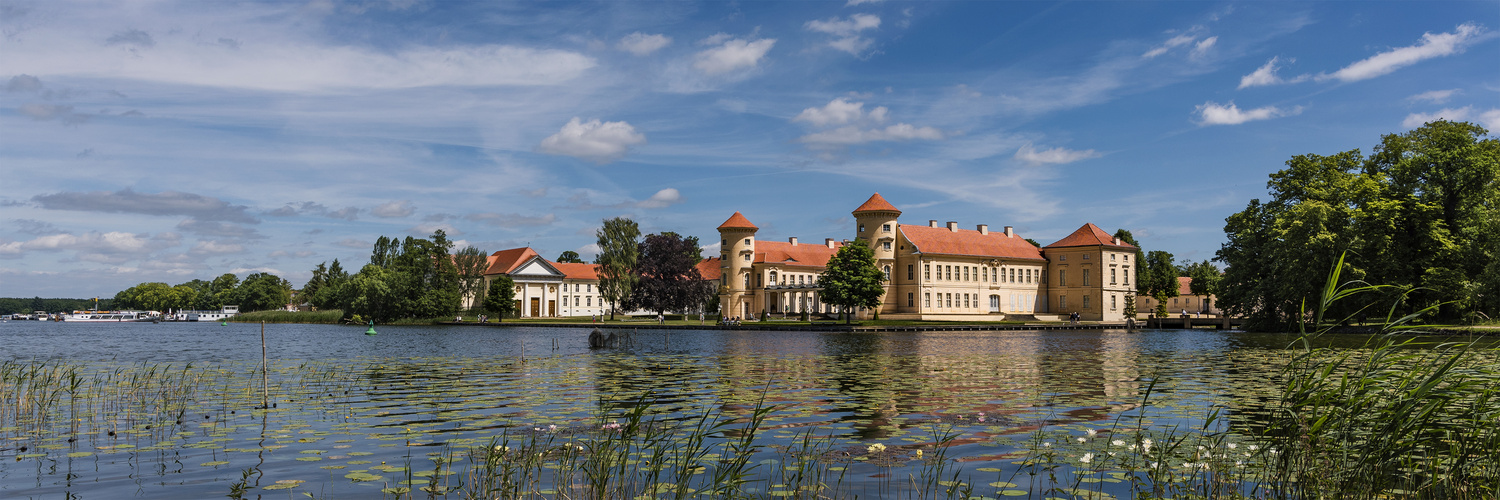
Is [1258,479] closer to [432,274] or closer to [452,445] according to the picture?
[452,445]

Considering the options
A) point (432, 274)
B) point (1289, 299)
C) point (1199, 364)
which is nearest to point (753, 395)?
point (1199, 364)

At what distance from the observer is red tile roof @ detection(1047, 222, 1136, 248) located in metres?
99.1

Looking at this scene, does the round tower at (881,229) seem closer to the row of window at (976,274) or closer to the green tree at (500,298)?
the row of window at (976,274)

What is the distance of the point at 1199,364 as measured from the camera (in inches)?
1128

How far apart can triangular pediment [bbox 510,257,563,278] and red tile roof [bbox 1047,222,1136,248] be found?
6102cm

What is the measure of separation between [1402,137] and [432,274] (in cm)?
8287

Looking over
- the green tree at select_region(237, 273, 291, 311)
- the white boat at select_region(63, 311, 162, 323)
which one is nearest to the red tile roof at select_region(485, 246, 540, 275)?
the green tree at select_region(237, 273, 291, 311)

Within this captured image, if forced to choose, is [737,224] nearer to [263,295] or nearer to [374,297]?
[374,297]

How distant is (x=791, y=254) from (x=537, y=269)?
34.2m

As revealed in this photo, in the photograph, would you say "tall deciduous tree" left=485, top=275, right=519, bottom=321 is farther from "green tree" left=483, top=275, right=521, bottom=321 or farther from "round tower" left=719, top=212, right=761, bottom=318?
"round tower" left=719, top=212, right=761, bottom=318

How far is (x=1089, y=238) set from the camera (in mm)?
99938

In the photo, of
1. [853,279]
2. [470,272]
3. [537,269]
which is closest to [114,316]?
[537,269]

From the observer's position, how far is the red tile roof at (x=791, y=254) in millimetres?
103756

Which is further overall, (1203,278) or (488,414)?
(1203,278)
